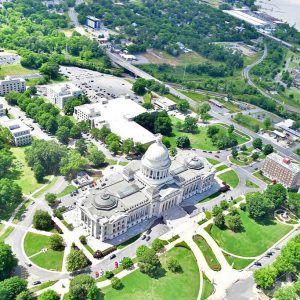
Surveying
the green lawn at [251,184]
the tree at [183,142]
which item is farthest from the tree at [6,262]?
the green lawn at [251,184]

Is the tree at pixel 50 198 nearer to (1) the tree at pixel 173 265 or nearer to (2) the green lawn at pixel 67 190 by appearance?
(2) the green lawn at pixel 67 190

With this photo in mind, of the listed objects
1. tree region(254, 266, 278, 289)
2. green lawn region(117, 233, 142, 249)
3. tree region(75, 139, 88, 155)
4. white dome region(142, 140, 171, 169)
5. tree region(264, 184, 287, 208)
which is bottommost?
green lawn region(117, 233, 142, 249)

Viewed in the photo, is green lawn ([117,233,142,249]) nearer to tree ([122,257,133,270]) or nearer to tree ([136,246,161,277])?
Answer: tree ([122,257,133,270])

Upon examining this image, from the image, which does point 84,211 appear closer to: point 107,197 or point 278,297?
point 107,197

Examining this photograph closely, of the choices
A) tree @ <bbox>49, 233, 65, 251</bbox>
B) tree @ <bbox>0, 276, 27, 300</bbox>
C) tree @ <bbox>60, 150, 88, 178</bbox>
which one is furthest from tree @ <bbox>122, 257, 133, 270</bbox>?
tree @ <bbox>60, 150, 88, 178</bbox>

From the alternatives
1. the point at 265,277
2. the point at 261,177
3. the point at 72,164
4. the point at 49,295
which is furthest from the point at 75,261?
the point at 261,177

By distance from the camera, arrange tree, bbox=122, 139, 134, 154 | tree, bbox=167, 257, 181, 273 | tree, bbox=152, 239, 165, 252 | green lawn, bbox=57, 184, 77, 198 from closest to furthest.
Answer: tree, bbox=167, 257, 181, 273 < tree, bbox=152, 239, 165, 252 < green lawn, bbox=57, 184, 77, 198 < tree, bbox=122, 139, 134, 154
